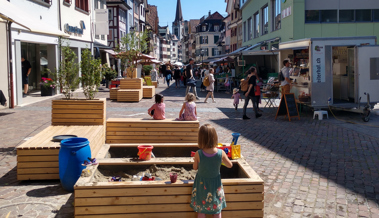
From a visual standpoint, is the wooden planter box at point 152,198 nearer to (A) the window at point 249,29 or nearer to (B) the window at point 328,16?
(B) the window at point 328,16

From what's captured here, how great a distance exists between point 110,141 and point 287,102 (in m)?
6.73

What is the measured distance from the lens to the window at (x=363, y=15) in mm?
23281

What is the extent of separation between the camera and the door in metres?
12.9

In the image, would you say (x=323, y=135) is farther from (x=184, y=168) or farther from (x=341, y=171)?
(x=184, y=168)

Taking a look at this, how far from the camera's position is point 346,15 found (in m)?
23.3

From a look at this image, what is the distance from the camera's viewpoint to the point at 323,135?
1003cm

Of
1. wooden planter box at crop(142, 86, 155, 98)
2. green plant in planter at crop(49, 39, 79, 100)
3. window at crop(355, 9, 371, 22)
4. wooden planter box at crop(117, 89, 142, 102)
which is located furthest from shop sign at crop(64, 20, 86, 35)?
green plant in planter at crop(49, 39, 79, 100)

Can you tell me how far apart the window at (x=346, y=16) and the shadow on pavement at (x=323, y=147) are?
12545mm

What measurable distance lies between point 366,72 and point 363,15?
1203cm

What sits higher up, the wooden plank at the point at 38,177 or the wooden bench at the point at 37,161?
the wooden bench at the point at 37,161

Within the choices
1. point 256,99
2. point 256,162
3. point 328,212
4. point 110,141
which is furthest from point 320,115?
point 328,212

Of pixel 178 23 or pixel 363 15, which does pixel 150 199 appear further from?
pixel 178 23

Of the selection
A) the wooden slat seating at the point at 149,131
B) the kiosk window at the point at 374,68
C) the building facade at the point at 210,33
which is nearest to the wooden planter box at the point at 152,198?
the wooden slat seating at the point at 149,131

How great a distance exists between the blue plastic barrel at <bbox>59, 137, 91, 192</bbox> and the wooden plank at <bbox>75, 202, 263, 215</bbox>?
4.40 ft
